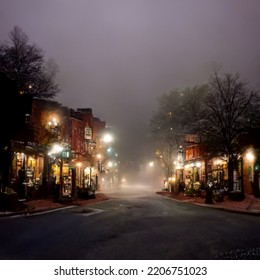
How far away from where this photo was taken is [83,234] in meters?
12.1

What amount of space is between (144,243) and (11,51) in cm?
2732

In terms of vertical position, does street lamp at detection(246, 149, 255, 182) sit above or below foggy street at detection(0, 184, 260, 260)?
above

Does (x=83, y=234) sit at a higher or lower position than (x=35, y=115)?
lower

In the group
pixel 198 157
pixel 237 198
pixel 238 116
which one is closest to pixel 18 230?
pixel 237 198

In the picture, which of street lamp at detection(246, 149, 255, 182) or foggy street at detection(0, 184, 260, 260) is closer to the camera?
foggy street at detection(0, 184, 260, 260)

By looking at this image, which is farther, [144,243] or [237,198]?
[237,198]

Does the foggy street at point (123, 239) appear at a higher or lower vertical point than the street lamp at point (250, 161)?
lower

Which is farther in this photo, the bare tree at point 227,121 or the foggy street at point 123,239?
the bare tree at point 227,121

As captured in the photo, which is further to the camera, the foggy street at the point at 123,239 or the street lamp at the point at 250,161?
the street lamp at the point at 250,161

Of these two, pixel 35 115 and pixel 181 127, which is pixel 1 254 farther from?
pixel 181 127

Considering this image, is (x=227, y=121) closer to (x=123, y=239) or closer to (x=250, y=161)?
(x=250, y=161)

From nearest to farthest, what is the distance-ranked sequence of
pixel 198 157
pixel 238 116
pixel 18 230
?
pixel 18 230 → pixel 238 116 → pixel 198 157

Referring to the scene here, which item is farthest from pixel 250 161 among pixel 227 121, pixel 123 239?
pixel 123 239
